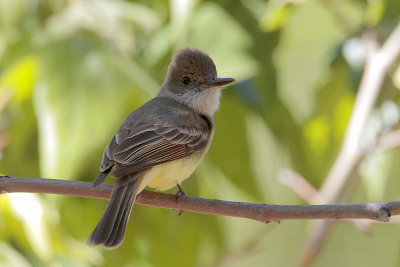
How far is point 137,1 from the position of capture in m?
2.98

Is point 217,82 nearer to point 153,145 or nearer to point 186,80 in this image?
point 186,80

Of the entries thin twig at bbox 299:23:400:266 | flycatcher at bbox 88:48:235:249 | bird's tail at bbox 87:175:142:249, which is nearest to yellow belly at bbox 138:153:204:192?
flycatcher at bbox 88:48:235:249

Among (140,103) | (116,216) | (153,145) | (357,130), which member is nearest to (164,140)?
(153,145)

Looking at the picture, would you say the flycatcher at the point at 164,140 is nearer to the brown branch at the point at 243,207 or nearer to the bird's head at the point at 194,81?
the bird's head at the point at 194,81

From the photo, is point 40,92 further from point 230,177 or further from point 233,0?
point 233,0

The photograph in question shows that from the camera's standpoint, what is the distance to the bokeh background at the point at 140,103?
7.02 ft

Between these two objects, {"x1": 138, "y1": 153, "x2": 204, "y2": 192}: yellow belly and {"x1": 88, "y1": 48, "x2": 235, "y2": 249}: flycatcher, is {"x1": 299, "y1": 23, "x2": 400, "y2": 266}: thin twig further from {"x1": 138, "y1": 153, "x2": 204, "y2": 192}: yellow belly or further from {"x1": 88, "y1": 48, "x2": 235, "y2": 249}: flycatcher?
{"x1": 138, "y1": 153, "x2": 204, "y2": 192}: yellow belly

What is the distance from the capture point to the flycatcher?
6.83 feet

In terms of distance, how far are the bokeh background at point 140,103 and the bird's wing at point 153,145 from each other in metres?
0.07

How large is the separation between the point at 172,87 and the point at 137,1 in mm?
432

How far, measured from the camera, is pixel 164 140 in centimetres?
244

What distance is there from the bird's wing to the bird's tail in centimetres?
5

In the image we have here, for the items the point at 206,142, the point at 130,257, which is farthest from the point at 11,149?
the point at 206,142

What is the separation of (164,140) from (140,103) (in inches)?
8.4
